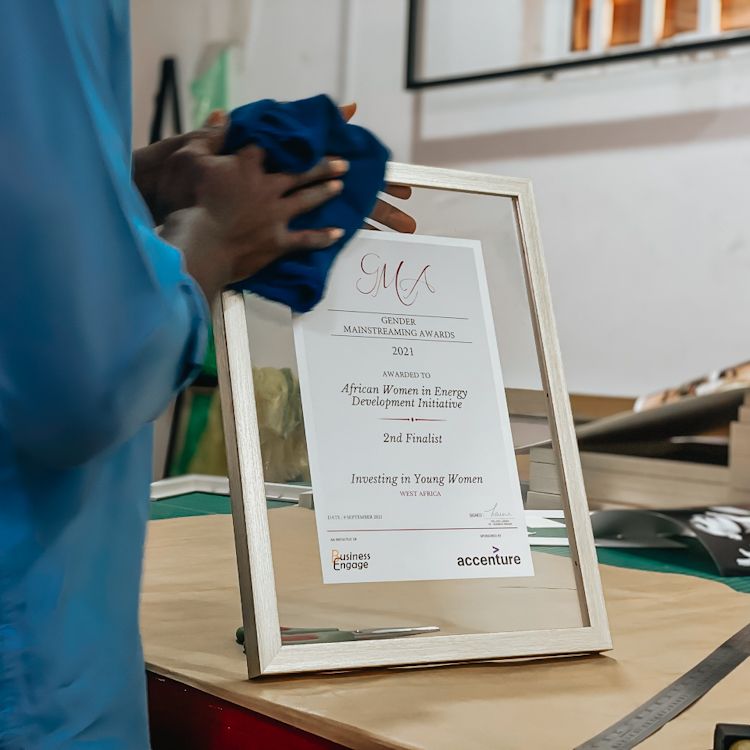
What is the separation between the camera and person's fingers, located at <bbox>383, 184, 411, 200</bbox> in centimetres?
59

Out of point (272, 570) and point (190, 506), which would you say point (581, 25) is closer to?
point (190, 506)

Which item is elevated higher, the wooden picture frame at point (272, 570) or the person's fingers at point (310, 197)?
the person's fingers at point (310, 197)

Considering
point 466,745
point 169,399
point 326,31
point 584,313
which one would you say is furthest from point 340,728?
point 326,31

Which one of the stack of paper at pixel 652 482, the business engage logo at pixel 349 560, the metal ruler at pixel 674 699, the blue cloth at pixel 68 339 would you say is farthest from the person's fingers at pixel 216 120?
the stack of paper at pixel 652 482

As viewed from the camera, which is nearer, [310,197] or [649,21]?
[310,197]

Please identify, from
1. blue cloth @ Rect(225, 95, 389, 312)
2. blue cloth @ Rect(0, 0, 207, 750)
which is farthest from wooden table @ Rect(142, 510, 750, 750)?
blue cloth @ Rect(225, 95, 389, 312)

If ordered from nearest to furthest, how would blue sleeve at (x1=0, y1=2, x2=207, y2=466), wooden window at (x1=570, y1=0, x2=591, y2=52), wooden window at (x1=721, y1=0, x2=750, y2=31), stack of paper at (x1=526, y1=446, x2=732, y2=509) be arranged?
blue sleeve at (x1=0, y1=2, x2=207, y2=466) < stack of paper at (x1=526, y1=446, x2=732, y2=509) < wooden window at (x1=721, y1=0, x2=750, y2=31) < wooden window at (x1=570, y1=0, x2=591, y2=52)

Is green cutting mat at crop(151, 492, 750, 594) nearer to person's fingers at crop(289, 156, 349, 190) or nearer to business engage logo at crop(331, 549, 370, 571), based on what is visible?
business engage logo at crop(331, 549, 370, 571)

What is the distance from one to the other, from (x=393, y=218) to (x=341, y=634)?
254mm

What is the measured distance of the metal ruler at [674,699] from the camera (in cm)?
44

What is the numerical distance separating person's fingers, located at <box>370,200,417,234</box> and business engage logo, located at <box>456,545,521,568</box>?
0.21 metres

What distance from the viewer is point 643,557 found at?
0.91 m

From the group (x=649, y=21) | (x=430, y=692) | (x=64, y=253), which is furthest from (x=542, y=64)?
(x=64, y=253)

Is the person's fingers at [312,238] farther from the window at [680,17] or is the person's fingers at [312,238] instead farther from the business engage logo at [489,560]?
the window at [680,17]
